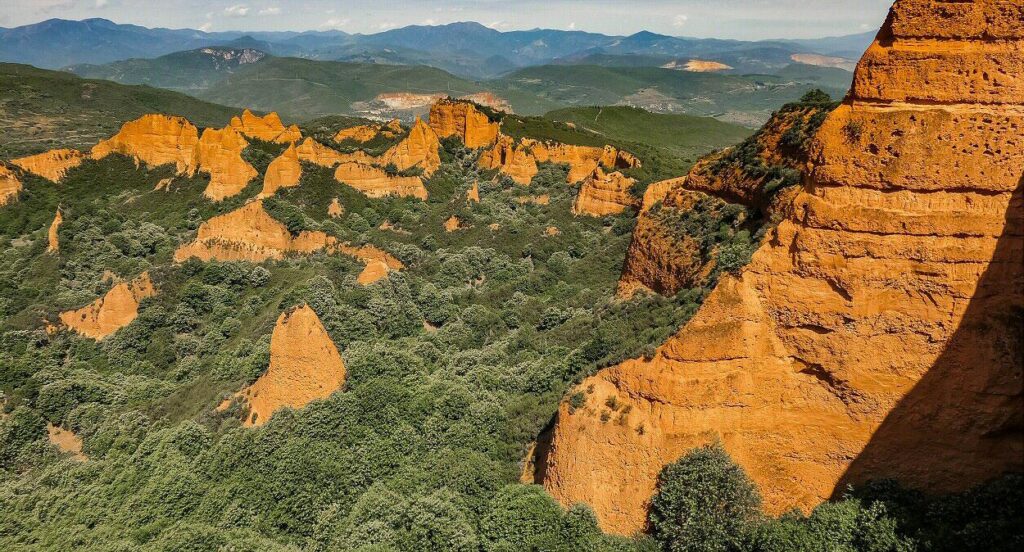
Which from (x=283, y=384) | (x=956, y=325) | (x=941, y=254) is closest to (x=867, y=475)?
(x=956, y=325)

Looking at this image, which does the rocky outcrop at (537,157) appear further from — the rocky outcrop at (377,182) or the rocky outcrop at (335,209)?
the rocky outcrop at (335,209)

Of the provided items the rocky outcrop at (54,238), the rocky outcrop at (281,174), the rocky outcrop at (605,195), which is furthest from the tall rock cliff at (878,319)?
the rocky outcrop at (54,238)

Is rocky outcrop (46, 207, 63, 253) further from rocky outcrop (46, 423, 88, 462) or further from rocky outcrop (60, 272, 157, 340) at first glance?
rocky outcrop (46, 423, 88, 462)

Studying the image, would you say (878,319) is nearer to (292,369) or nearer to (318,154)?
(292,369)

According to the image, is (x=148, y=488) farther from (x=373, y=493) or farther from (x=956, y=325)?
(x=956, y=325)

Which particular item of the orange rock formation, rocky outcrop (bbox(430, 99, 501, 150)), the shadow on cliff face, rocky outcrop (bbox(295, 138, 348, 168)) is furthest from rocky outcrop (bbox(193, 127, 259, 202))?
the shadow on cliff face
